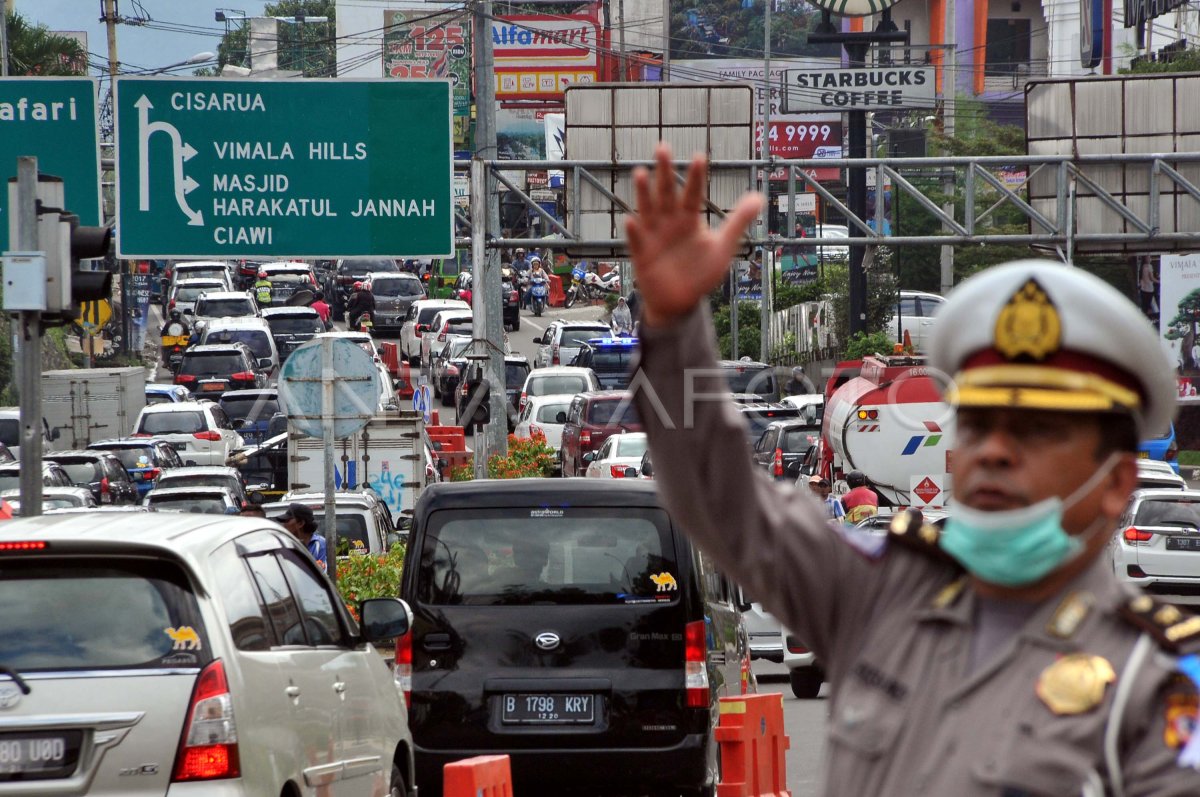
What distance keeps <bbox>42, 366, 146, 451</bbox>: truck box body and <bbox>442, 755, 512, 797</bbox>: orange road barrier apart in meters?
33.8

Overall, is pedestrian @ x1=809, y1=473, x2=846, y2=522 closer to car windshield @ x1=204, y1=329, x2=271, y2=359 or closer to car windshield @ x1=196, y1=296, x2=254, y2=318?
car windshield @ x1=204, y1=329, x2=271, y2=359

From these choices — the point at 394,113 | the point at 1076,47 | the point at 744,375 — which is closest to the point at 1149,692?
Result: the point at 394,113

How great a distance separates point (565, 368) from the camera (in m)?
40.2

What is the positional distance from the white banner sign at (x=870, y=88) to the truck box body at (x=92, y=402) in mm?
15940

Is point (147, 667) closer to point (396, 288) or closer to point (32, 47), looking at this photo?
point (32, 47)

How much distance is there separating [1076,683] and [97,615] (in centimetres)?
442

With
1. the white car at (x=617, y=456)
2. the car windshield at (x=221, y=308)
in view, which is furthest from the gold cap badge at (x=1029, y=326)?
the car windshield at (x=221, y=308)

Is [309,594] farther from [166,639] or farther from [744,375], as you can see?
[744,375]

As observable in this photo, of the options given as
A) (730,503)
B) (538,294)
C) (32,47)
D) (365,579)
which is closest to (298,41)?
(538,294)

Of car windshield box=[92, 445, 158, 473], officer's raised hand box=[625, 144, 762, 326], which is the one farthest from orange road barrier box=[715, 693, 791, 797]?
car windshield box=[92, 445, 158, 473]

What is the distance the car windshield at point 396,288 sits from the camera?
5888cm

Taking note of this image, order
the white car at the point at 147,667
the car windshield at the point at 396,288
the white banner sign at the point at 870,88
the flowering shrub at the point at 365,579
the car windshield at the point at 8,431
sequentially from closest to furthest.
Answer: the white car at the point at 147,667 < the flowering shrub at the point at 365,579 < the car windshield at the point at 8,431 < the white banner sign at the point at 870,88 < the car windshield at the point at 396,288

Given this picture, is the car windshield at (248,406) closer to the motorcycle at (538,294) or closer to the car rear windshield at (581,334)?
the car rear windshield at (581,334)

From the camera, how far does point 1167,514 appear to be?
22234 mm
